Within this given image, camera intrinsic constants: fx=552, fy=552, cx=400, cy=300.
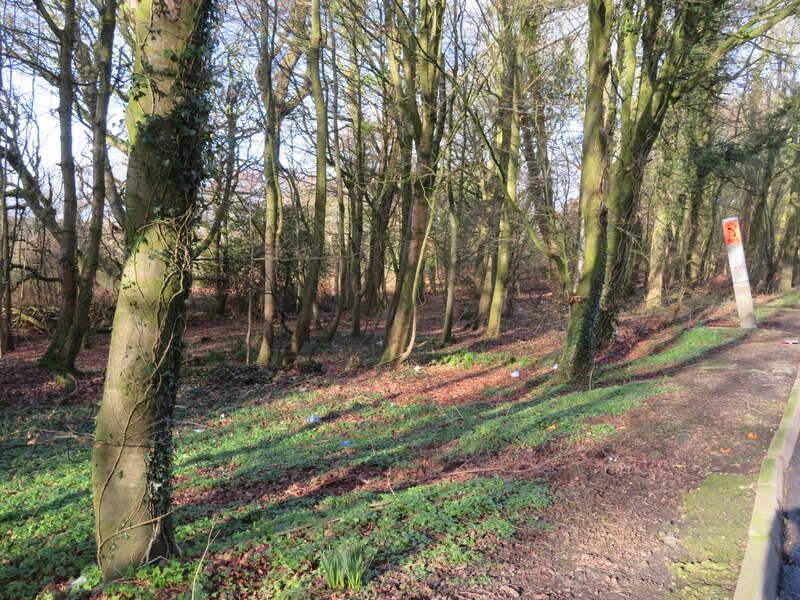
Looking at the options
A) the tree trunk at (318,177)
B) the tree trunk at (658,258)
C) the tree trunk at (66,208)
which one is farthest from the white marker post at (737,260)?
the tree trunk at (66,208)

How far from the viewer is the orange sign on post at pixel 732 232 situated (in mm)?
12598

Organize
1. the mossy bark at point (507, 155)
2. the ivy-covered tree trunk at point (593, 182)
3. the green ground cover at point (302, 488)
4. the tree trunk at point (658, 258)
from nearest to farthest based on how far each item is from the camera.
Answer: the green ground cover at point (302, 488), the ivy-covered tree trunk at point (593, 182), the mossy bark at point (507, 155), the tree trunk at point (658, 258)

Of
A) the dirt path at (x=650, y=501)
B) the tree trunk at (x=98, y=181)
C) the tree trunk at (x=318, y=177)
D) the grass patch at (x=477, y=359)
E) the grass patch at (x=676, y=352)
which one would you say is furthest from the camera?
the tree trunk at (x=318, y=177)

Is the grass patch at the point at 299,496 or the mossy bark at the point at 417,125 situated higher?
the mossy bark at the point at 417,125

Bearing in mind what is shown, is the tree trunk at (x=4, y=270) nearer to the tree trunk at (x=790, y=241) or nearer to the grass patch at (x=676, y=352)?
the grass patch at (x=676, y=352)

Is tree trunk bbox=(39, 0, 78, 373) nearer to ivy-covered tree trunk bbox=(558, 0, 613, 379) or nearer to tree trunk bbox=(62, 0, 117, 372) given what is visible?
tree trunk bbox=(62, 0, 117, 372)

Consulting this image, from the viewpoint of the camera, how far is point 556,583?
3.42m

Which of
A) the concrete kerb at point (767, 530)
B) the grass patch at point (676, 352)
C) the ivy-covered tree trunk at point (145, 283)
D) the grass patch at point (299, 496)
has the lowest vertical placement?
the grass patch at point (299, 496)

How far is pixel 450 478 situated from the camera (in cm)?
595

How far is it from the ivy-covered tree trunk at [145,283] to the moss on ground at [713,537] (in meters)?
3.47

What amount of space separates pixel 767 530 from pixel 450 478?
9.61 feet

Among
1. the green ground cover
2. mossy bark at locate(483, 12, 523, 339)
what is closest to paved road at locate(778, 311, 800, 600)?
the green ground cover

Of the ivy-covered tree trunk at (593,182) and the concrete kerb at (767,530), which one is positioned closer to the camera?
the concrete kerb at (767,530)

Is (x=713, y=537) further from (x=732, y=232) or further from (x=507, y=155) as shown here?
(x=507, y=155)
